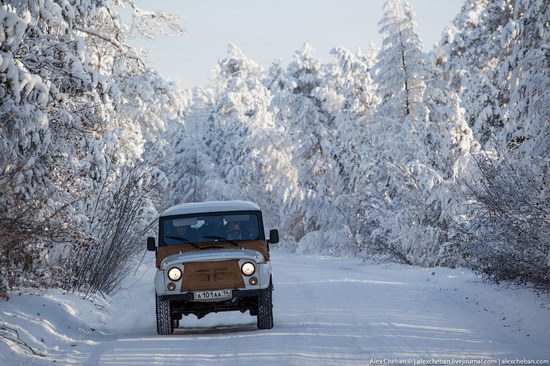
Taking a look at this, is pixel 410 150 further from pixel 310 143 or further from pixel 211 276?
pixel 211 276

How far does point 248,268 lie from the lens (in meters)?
12.6

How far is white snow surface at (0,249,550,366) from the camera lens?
9.71m

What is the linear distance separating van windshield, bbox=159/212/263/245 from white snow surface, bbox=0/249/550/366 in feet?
4.77

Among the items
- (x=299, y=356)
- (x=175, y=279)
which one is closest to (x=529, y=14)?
(x=175, y=279)

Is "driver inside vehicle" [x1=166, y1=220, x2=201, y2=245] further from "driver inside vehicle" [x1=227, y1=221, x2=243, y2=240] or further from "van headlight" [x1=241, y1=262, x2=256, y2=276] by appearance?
"van headlight" [x1=241, y1=262, x2=256, y2=276]

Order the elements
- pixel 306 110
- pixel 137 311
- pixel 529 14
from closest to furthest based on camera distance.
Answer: pixel 137 311
pixel 529 14
pixel 306 110

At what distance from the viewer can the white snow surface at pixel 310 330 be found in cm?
971

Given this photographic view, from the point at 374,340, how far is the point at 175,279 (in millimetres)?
3369

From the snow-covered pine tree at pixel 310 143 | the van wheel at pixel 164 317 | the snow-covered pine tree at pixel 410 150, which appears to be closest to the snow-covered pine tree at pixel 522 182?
the van wheel at pixel 164 317

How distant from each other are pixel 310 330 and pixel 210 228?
270 centimetres

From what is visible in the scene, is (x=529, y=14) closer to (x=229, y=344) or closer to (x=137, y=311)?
(x=137, y=311)

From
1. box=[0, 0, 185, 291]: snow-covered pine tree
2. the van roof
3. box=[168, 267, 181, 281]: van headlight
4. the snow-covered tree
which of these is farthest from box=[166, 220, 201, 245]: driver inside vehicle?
the snow-covered tree

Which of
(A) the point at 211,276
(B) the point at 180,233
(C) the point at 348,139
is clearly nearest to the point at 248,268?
(A) the point at 211,276

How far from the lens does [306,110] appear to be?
46438 mm
